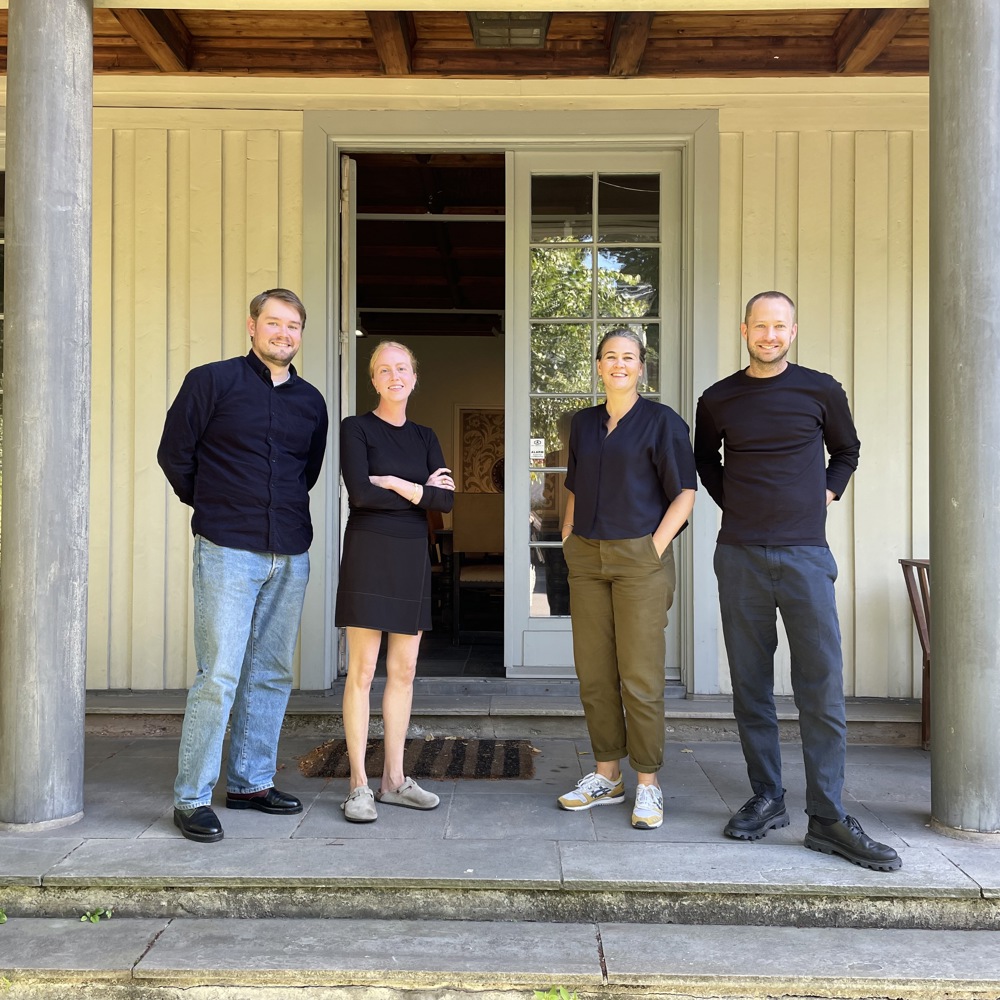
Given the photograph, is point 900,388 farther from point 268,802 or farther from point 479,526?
point 479,526

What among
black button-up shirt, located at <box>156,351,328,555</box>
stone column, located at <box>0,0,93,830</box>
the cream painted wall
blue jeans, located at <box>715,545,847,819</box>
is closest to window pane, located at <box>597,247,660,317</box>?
the cream painted wall

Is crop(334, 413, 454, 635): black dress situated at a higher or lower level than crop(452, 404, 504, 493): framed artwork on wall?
lower

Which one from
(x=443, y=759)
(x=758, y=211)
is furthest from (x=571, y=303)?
(x=443, y=759)

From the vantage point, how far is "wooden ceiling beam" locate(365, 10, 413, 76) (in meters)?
3.89

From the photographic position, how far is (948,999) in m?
2.29

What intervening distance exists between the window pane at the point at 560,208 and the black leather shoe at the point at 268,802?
2799mm

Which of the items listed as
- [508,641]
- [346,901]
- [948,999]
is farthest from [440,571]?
[948,999]

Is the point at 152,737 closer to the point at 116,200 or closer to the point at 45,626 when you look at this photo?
the point at 45,626

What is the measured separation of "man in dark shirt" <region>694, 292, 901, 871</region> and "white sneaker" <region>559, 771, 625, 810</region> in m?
0.44

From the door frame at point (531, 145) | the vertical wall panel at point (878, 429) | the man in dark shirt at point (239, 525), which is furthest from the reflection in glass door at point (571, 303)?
the man in dark shirt at point (239, 525)

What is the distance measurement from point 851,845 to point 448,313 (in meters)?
7.97

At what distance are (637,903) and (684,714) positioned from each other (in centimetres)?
162

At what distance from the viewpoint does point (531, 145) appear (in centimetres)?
455

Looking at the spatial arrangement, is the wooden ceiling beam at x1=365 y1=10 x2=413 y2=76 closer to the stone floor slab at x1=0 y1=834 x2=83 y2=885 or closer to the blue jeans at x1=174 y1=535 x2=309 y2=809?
the blue jeans at x1=174 y1=535 x2=309 y2=809
